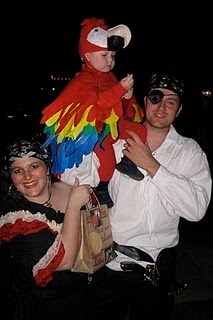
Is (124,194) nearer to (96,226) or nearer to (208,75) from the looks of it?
(96,226)

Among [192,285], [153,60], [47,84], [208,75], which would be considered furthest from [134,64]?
[192,285]

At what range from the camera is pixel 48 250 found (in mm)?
2104

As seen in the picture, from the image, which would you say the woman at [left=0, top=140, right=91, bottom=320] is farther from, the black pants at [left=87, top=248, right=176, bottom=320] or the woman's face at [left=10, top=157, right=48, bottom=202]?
the black pants at [left=87, top=248, right=176, bottom=320]

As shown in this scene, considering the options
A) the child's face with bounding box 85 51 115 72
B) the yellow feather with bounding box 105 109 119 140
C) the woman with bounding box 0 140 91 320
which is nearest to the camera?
the woman with bounding box 0 140 91 320

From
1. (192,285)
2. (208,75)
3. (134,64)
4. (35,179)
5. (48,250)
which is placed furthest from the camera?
(134,64)

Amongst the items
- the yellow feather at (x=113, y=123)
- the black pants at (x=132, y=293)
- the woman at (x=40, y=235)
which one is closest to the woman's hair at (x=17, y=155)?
the woman at (x=40, y=235)

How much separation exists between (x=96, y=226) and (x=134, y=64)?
26582 millimetres

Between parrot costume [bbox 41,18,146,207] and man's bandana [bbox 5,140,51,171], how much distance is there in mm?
104

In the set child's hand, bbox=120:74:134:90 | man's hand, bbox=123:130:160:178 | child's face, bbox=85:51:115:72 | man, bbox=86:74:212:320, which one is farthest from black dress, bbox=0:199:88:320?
child's face, bbox=85:51:115:72

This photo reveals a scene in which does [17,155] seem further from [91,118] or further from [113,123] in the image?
[113,123]

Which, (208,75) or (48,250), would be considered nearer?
(48,250)

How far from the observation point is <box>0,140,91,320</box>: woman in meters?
2.10

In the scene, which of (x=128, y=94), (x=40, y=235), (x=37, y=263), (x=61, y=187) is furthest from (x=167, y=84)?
(x=37, y=263)

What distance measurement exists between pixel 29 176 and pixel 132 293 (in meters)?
1.09
